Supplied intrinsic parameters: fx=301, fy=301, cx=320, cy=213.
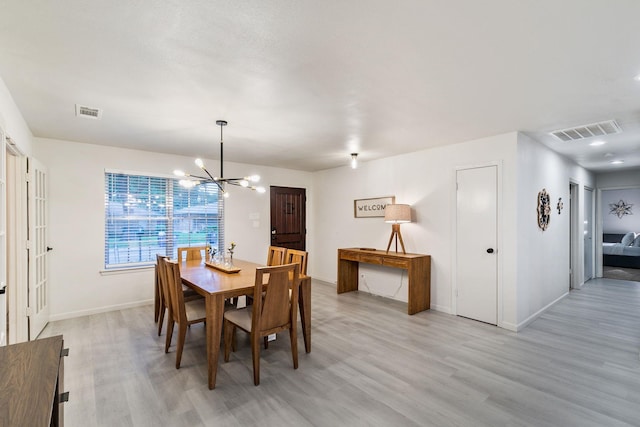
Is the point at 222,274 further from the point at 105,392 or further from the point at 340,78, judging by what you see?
the point at 340,78

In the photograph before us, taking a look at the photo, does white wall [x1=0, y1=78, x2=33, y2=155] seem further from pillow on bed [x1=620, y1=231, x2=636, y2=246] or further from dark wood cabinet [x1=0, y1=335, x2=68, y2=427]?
pillow on bed [x1=620, y1=231, x2=636, y2=246]

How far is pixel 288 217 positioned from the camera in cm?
647

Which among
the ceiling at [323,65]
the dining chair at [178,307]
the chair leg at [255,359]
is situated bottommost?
the chair leg at [255,359]

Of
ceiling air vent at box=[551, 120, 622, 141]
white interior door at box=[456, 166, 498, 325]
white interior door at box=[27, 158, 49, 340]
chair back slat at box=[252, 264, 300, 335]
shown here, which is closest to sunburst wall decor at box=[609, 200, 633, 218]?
ceiling air vent at box=[551, 120, 622, 141]

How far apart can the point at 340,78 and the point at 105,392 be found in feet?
10.0

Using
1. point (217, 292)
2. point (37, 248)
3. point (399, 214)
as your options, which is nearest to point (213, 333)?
point (217, 292)

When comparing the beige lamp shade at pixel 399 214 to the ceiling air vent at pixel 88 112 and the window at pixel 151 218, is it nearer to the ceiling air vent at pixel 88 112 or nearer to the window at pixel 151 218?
the window at pixel 151 218

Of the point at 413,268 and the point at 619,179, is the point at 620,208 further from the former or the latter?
the point at 413,268

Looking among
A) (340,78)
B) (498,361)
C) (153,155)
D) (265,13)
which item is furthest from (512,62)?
(153,155)

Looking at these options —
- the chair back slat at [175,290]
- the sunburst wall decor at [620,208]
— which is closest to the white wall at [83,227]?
the chair back slat at [175,290]

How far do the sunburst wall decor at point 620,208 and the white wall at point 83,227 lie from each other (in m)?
12.2

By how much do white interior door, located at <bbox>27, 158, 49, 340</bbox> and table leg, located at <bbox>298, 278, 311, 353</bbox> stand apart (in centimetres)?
296

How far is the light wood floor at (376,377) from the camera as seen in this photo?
209cm

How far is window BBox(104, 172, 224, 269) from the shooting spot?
452 centimetres
